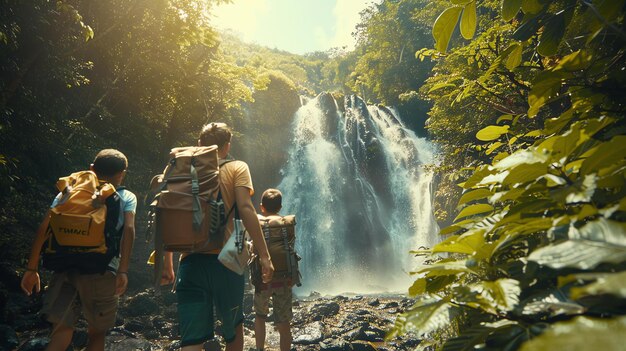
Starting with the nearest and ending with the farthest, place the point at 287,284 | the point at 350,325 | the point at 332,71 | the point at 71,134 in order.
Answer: the point at 287,284 → the point at 350,325 → the point at 71,134 → the point at 332,71

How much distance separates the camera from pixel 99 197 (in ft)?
9.78

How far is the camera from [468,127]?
847cm

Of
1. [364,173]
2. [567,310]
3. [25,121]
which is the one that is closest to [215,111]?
[25,121]

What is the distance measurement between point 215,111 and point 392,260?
12.5m

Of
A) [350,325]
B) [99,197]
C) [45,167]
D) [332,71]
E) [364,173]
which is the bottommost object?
[350,325]

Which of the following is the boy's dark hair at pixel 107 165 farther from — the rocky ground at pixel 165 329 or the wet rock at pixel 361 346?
the wet rock at pixel 361 346

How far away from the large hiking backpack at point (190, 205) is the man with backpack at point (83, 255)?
0.65 m

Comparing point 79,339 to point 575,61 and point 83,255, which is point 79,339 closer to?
point 83,255

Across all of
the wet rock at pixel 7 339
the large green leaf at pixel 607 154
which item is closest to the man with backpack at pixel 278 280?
the large green leaf at pixel 607 154

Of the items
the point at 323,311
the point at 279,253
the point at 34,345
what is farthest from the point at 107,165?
the point at 323,311

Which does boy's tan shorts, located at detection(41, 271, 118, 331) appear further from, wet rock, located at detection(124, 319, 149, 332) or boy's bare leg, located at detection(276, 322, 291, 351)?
wet rock, located at detection(124, 319, 149, 332)

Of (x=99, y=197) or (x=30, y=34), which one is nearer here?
(x=99, y=197)

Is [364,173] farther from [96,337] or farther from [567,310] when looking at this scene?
[567,310]

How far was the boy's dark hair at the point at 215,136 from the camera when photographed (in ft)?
9.77
